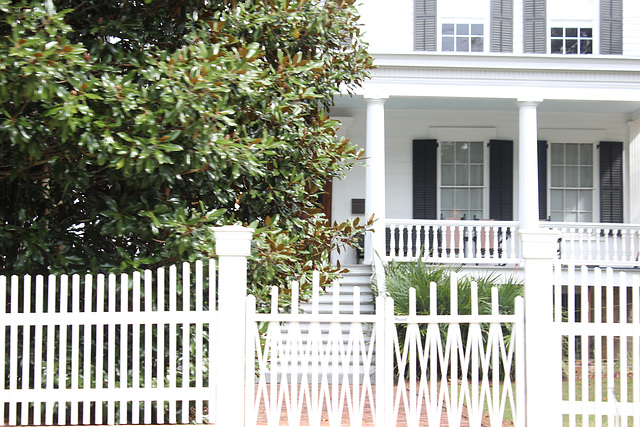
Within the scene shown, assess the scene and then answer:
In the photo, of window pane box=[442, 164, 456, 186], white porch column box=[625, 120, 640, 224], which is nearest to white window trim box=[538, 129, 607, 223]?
white porch column box=[625, 120, 640, 224]

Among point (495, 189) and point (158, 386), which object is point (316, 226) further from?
point (495, 189)

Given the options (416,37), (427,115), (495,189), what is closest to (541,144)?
(495,189)

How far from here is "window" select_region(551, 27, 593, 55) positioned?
13.0m

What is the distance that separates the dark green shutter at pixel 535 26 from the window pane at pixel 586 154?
2474 mm

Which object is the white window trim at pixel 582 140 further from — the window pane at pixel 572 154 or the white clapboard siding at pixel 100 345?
the white clapboard siding at pixel 100 345

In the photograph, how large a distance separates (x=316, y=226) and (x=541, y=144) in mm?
9007

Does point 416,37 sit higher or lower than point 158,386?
higher

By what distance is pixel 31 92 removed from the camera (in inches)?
155

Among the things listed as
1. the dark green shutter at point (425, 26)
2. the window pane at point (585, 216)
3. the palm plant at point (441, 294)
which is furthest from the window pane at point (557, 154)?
the palm plant at point (441, 294)

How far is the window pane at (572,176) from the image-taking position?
540 inches

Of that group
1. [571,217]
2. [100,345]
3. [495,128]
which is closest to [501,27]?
[495,128]

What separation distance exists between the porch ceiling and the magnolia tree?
6.19m

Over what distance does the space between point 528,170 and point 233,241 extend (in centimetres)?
827

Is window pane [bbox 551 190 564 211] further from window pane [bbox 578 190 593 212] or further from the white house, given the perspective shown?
window pane [bbox 578 190 593 212]
